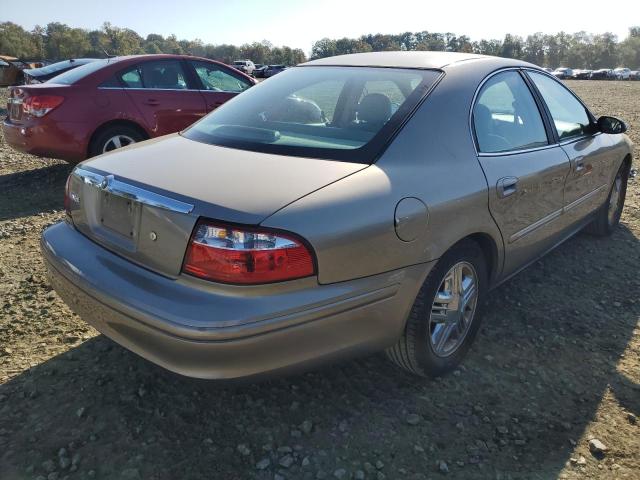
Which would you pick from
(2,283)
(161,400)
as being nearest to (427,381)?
(161,400)

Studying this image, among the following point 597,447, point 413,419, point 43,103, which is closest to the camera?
point 597,447

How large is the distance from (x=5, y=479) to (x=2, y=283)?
1.96 meters

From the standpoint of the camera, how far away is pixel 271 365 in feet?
6.27

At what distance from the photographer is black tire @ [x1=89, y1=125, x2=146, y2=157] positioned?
5.75 metres

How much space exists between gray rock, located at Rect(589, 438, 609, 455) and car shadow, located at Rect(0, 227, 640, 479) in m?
0.05

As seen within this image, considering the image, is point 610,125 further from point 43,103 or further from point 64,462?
point 43,103

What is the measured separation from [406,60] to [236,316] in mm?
1825

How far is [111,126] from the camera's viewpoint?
230 inches

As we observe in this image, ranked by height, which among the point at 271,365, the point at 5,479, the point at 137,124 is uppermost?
the point at 137,124

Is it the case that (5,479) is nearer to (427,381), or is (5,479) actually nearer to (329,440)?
(329,440)

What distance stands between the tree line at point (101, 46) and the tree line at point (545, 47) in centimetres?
1210

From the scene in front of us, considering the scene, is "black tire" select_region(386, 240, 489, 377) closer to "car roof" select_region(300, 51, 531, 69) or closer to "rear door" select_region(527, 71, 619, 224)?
"car roof" select_region(300, 51, 531, 69)

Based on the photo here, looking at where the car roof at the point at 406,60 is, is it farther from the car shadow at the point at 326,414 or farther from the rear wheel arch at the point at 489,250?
the car shadow at the point at 326,414

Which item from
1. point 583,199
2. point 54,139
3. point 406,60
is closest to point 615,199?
point 583,199
